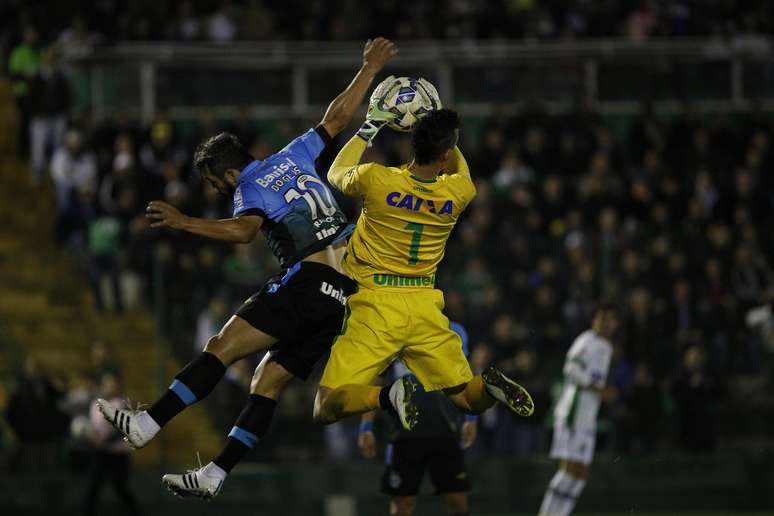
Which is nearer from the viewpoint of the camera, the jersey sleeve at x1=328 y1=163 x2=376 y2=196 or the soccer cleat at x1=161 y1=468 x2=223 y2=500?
the jersey sleeve at x1=328 y1=163 x2=376 y2=196

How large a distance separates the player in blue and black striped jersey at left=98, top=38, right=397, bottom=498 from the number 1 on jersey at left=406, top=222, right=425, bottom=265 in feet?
1.80

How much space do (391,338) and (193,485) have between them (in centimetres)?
166

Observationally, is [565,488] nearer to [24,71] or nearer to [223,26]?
[24,71]

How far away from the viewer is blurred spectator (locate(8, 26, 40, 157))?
2092 cm

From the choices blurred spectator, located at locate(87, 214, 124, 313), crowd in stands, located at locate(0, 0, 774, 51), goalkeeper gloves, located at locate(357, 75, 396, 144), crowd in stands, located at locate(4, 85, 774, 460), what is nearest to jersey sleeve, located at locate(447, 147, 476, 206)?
goalkeeper gloves, located at locate(357, 75, 396, 144)

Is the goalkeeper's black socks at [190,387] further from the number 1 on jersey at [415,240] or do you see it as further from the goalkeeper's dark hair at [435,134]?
the goalkeeper's dark hair at [435,134]

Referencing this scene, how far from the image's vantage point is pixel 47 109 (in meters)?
20.7

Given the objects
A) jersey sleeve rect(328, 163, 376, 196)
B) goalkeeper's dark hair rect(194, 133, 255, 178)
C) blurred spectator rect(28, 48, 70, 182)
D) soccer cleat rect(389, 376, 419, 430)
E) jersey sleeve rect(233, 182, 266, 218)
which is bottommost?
soccer cleat rect(389, 376, 419, 430)

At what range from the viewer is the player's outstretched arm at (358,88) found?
35.0ft

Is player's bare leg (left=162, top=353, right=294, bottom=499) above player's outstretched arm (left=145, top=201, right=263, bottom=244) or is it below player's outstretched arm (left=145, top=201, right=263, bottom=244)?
below

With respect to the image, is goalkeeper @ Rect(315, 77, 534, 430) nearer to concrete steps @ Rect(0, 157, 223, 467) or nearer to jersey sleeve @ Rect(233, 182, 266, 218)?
jersey sleeve @ Rect(233, 182, 266, 218)

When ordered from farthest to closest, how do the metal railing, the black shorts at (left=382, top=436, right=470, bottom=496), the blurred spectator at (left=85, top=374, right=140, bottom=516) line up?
the metal railing → the blurred spectator at (left=85, top=374, right=140, bottom=516) → the black shorts at (left=382, top=436, right=470, bottom=496)

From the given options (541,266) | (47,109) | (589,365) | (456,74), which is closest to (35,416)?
(47,109)

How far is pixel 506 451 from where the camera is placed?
57.7 ft
